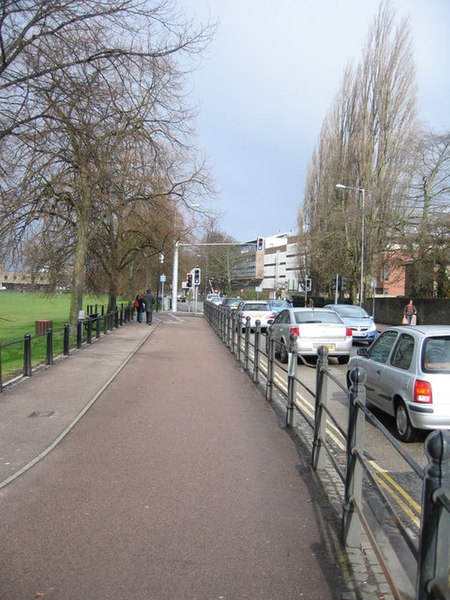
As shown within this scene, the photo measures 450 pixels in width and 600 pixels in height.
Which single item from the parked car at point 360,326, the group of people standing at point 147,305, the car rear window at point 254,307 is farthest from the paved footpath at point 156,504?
the group of people standing at point 147,305

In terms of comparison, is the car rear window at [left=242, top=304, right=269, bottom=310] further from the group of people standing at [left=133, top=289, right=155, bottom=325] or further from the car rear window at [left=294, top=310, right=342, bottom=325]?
the car rear window at [left=294, top=310, right=342, bottom=325]

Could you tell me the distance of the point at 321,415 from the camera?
522cm

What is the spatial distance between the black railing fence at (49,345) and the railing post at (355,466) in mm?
6666

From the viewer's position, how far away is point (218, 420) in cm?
769

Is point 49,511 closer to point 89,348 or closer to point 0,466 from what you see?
point 0,466

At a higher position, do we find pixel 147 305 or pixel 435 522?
pixel 147 305

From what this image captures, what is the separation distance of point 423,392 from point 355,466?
3228 mm

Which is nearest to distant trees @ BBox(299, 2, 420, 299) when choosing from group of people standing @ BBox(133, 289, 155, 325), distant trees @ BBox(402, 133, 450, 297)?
distant trees @ BBox(402, 133, 450, 297)

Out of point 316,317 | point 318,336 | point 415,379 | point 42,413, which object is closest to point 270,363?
point 415,379

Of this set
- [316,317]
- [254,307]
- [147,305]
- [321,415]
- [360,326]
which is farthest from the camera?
[147,305]

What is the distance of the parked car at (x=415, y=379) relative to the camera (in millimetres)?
6582

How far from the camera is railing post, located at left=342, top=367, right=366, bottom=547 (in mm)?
3715

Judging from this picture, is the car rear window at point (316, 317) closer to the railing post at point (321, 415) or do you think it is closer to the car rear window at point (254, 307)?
the railing post at point (321, 415)

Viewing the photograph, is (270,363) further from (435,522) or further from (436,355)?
(435,522)
